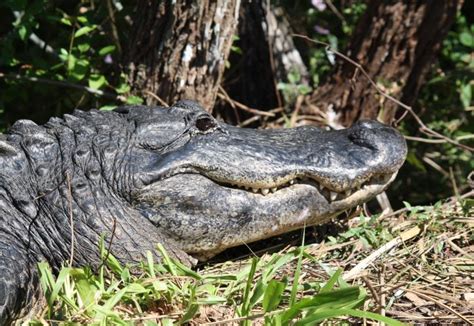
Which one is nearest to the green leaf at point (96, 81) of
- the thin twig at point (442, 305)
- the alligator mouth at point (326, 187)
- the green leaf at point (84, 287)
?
the alligator mouth at point (326, 187)

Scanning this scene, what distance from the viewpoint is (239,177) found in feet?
10.2

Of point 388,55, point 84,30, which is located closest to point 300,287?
point 84,30

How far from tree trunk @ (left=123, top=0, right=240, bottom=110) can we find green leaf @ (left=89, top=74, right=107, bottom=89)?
149mm

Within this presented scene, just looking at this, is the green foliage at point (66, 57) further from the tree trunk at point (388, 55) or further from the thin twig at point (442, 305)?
the thin twig at point (442, 305)

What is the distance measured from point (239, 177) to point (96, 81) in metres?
1.48

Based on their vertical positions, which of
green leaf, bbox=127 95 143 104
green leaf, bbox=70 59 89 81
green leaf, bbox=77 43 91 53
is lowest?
green leaf, bbox=127 95 143 104

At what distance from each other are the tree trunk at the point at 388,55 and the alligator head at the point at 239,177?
1505 mm

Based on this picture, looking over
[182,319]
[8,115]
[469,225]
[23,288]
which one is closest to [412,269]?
[469,225]

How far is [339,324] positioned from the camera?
2.50 meters

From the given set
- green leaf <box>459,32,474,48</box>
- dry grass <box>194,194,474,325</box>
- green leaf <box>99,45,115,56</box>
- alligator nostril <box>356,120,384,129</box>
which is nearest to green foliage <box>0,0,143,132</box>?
green leaf <box>99,45,115,56</box>

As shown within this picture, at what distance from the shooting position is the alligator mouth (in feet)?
10.3

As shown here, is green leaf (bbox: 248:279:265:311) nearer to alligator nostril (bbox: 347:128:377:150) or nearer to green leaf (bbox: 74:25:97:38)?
alligator nostril (bbox: 347:128:377:150)

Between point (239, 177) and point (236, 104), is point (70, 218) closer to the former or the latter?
point (239, 177)

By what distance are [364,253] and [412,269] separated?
0.85ft
